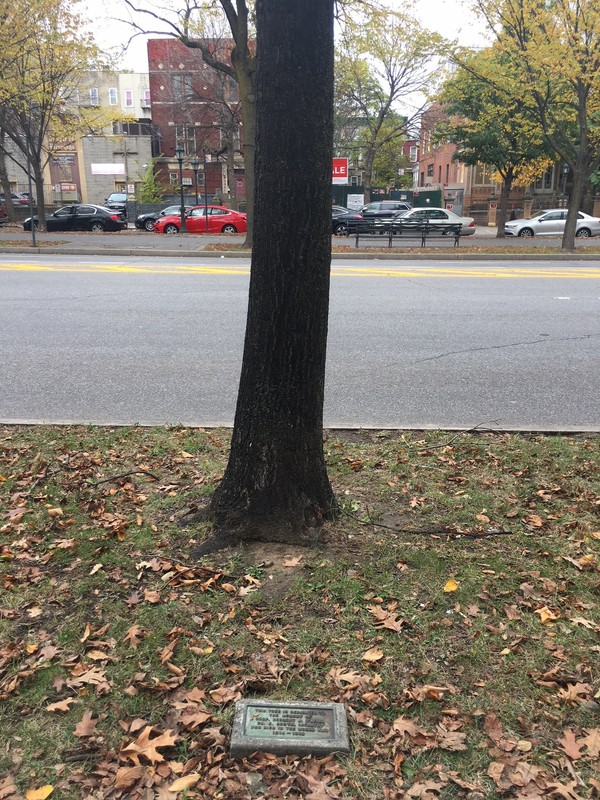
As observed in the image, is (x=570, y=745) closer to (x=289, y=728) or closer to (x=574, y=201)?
(x=289, y=728)

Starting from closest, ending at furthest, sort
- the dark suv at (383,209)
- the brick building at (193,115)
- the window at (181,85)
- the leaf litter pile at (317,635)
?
the leaf litter pile at (317,635) → the dark suv at (383,209) → the brick building at (193,115) → the window at (181,85)

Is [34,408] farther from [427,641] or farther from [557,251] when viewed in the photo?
[557,251]

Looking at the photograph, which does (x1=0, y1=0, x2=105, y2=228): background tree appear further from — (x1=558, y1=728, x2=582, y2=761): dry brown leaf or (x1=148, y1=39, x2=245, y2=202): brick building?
(x1=558, y1=728, x2=582, y2=761): dry brown leaf

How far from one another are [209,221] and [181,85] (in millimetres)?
25962

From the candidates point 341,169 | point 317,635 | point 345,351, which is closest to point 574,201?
point 341,169

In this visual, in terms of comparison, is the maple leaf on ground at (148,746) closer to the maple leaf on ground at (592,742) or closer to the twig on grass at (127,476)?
the maple leaf on ground at (592,742)

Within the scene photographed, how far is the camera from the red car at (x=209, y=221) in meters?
30.4

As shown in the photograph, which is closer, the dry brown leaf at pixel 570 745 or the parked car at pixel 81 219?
the dry brown leaf at pixel 570 745

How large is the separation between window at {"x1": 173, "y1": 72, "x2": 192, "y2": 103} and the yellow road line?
36.3 meters

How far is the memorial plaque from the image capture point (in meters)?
2.22

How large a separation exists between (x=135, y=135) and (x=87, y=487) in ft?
194

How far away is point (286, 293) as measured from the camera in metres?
3.20

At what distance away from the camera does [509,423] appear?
544cm

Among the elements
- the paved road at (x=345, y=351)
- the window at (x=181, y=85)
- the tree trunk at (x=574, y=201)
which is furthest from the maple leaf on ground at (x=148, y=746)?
the window at (x=181, y=85)
